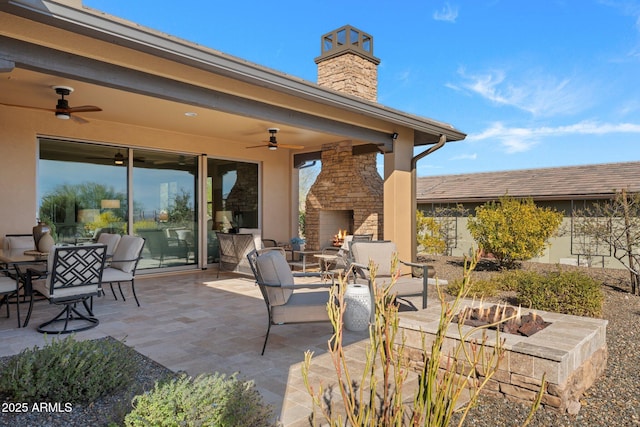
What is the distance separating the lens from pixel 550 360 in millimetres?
2625

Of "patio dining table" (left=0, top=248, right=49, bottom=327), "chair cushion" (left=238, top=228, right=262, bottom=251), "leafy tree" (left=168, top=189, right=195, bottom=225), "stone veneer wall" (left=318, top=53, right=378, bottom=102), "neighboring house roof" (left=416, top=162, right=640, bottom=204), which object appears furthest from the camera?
"neighboring house roof" (left=416, top=162, right=640, bottom=204)

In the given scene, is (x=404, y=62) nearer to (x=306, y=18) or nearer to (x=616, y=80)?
(x=306, y=18)

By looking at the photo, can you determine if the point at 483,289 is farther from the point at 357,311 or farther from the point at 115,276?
the point at 115,276

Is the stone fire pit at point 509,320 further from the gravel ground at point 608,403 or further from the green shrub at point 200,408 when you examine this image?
the green shrub at point 200,408

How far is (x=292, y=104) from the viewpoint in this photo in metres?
5.88

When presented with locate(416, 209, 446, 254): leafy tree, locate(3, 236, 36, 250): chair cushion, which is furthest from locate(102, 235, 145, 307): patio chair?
locate(416, 209, 446, 254): leafy tree

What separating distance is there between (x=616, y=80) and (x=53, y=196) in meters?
19.8

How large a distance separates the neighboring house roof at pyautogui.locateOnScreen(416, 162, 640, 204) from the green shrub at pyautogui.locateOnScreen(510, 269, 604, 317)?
23.5ft

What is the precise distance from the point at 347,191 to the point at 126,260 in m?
5.21

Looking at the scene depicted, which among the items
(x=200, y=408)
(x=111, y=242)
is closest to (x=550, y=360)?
(x=200, y=408)

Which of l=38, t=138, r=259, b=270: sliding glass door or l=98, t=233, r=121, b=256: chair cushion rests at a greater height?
l=38, t=138, r=259, b=270: sliding glass door

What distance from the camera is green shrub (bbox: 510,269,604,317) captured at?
15.8ft

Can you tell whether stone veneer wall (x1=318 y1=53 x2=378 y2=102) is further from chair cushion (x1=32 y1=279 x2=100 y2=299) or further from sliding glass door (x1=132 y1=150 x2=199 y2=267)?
chair cushion (x1=32 y1=279 x2=100 y2=299)

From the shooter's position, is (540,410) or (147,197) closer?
(540,410)
